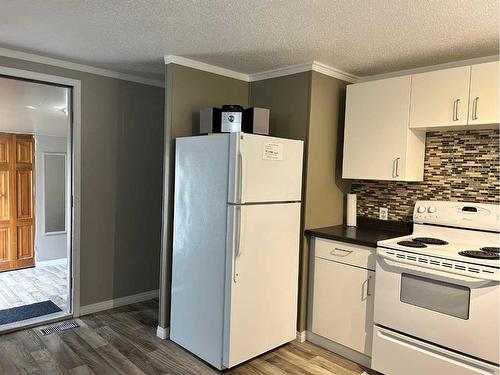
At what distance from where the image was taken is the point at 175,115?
2.95 m

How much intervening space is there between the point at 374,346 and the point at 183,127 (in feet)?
6.91

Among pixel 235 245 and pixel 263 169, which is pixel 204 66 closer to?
pixel 263 169

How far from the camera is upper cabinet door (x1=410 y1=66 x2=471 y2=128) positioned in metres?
2.48

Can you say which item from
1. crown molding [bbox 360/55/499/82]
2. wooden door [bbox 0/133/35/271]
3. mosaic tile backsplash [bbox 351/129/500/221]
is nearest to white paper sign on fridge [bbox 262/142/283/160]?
mosaic tile backsplash [bbox 351/129/500/221]

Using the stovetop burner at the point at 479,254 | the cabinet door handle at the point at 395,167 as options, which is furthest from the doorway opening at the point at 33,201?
the stovetop burner at the point at 479,254

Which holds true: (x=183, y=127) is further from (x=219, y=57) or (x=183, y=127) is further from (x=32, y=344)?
(x=32, y=344)

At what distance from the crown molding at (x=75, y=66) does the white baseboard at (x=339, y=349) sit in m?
2.71

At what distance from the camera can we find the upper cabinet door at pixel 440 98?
2481mm

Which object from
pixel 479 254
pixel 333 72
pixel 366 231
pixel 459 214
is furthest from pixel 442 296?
pixel 333 72

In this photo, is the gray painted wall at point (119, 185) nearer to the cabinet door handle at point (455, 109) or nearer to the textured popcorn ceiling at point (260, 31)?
the textured popcorn ceiling at point (260, 31)

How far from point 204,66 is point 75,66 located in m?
1.12

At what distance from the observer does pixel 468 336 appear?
7.02 feet

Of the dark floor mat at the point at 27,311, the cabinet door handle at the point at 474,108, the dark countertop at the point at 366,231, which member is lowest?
the dark floor mat at the point at 27,311

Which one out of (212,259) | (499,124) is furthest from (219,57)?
(499,124)
